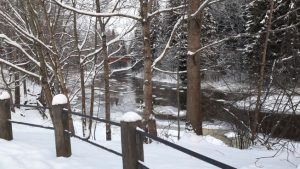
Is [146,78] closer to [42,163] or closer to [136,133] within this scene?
[42,163]

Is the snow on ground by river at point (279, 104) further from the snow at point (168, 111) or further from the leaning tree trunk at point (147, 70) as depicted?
the snow at point (168, 111)

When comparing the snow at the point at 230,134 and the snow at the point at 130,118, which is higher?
the snow at the point at 130,118

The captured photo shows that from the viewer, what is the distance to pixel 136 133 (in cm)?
441

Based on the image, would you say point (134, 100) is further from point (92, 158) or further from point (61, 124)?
point (61, 124)

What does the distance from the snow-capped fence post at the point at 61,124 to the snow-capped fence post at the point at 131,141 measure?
1.93 metres

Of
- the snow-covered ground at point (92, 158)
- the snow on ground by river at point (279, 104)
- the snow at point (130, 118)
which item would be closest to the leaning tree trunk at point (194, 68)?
the snow on ground by river at point (279, 104)

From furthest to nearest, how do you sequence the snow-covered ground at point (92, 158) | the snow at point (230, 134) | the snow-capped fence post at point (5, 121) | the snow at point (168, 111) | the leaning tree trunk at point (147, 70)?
the snow at point (168, 111), the snow at point (230, 134), the leaning tree trunk at point (147, 70), the snow-capped fence post at point (5, 121), the snow-covered ground at point (92, 158)

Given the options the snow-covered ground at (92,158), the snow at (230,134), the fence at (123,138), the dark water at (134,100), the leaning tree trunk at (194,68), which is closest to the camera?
the fence at (123,138)

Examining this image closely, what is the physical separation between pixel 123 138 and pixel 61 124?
204cm

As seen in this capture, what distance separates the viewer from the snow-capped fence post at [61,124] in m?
6.17

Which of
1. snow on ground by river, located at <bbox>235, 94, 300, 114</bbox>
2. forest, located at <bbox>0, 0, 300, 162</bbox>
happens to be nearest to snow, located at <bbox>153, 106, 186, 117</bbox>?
forest, located at <bbox>0, 0, 300, 162</bbox>

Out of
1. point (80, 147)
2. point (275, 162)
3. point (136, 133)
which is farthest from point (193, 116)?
point (136, 133)

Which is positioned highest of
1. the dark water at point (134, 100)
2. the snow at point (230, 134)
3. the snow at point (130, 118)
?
the snow at point (130, 118)

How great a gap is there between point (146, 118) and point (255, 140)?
4.57 meters
